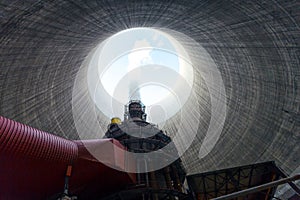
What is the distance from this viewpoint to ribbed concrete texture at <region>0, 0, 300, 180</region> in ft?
36.7

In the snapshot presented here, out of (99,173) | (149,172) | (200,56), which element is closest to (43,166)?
(99,173)

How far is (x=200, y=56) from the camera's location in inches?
781

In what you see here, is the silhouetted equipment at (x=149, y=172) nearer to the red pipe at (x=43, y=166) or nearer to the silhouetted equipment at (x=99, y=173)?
the silhouetted equipment at (x=99, y=173)

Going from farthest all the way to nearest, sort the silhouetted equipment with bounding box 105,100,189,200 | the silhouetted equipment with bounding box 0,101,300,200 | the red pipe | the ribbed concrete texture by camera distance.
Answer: the silhouetted equipment with bounding box 105,100,189,200, the ribbed concrete texture, the silhouetted equipment with bounding box 0,101,300,200, the red pipe

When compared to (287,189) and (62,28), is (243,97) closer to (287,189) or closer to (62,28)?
(287,189)

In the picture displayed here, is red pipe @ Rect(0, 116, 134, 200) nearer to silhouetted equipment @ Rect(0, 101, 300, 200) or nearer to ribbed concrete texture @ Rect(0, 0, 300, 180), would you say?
silhouetted equipment @ Rect(0, 101, 300, 200)

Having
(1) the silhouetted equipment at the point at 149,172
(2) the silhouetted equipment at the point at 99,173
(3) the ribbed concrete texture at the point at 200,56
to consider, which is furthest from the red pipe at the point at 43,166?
(3) the ribbed concrete texture at the point at 200,56

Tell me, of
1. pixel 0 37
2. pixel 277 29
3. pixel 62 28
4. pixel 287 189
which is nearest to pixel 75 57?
pixel 62 28

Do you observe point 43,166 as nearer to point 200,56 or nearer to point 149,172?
point 149,172

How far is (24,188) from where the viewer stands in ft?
29.3

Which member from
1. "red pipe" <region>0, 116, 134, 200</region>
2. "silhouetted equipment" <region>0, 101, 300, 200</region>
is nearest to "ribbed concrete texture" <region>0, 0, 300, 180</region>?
"silhouetted equipment" <region>0, 101, 300, 200</region>

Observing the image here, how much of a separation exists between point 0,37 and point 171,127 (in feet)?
60.5

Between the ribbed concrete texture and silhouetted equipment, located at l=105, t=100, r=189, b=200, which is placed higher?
the ribbed concrete texture

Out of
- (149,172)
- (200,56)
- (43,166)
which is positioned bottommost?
(43,166)
